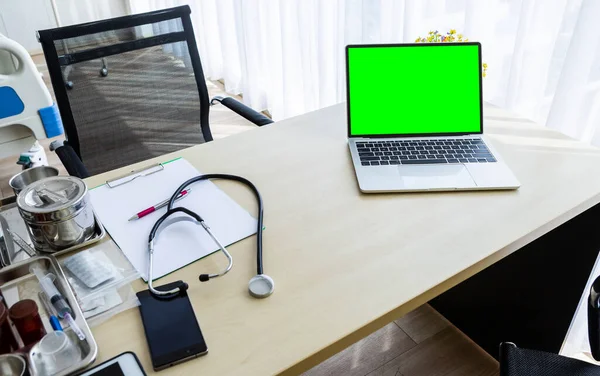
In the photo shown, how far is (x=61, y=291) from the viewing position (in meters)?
0.77

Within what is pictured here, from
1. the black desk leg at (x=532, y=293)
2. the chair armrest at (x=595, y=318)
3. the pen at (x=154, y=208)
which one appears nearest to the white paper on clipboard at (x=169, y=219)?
the pen at (x=154, y=208)

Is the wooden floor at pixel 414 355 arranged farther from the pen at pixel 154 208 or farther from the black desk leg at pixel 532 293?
the pen at pixel 154 208

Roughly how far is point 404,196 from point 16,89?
1667 millimetres

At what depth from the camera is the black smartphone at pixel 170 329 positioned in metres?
0.67

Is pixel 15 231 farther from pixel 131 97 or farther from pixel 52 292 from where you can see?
pixel 131 97

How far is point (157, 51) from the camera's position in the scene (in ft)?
4.84

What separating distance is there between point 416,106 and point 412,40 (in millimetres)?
716

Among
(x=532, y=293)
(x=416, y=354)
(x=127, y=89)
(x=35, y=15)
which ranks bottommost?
(x=416, y=354)

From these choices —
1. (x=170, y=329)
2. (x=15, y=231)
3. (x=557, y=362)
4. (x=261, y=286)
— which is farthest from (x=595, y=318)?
(x=15, y=231)

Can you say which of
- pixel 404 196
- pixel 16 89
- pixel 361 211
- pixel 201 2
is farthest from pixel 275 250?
pixel 201 2

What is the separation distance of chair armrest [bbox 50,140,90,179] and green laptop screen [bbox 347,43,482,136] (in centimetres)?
72

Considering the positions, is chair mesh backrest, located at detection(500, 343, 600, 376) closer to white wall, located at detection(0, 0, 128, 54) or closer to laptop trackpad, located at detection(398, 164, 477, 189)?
laptop trackpad, located at detection(398, 164, 477, 189)

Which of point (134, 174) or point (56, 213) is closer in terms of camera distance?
point (56, 213)

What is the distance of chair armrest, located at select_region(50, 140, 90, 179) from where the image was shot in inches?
51.1
